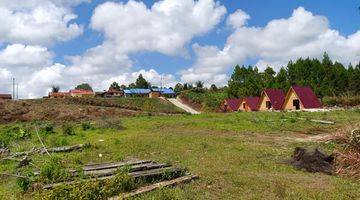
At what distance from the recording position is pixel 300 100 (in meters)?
45.0

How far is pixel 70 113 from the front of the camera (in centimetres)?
4156

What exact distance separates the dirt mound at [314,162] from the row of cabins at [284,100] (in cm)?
3239

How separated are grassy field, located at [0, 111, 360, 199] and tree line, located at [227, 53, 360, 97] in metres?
39.8

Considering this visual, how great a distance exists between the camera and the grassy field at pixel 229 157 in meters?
9.77

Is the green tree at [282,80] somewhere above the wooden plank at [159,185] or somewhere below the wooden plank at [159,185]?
above

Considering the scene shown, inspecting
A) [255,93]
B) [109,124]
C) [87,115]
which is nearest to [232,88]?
[255,93]

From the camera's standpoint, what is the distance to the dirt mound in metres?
12.3

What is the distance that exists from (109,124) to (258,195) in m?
16.7

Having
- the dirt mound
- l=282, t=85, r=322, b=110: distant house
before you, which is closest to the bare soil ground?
l=282, t=85, r=322, b=110: distant house

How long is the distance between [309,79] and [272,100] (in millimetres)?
19804

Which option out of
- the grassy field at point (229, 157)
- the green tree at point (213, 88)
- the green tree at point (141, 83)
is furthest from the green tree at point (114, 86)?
the grassy field at point (229, 157)

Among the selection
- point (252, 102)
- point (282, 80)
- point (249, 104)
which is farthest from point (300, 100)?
point (282, 80)

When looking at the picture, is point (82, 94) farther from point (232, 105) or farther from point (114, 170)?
point (114, 170)

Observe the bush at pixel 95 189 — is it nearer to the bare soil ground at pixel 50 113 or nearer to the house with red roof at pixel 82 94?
the bare soil ground at pixel 50 113
